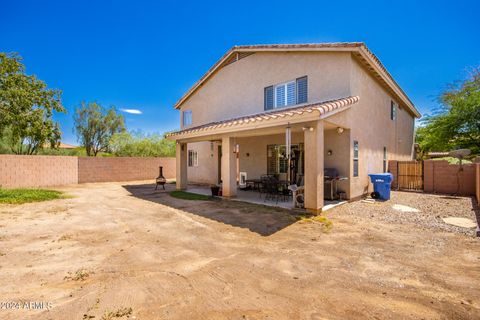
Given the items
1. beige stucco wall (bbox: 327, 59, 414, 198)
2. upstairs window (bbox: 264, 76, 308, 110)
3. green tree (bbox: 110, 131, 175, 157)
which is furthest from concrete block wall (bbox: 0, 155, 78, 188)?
beige stucco wall (bbox: 327, 59, 414, 198)

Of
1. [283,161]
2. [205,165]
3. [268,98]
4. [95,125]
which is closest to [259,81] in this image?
[268,98]

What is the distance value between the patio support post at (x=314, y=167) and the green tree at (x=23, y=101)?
1309 centimetres

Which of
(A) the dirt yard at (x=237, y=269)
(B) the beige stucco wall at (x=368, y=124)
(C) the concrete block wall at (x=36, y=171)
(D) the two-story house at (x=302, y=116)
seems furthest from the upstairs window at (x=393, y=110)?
(C) the concrete block wall at (x=36, y=171)

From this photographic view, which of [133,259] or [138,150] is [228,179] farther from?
[138,150]

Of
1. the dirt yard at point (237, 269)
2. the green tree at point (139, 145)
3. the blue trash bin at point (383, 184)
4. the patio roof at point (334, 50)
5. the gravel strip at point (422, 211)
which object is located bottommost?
the dirt yard at point (237, 269)

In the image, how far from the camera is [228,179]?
425 inches

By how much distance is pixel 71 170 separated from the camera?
1783 centimetres

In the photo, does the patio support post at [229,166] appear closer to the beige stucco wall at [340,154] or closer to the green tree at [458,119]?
the beige stucco wall at [340,154]

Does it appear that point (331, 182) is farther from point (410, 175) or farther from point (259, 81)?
point (410, 175)

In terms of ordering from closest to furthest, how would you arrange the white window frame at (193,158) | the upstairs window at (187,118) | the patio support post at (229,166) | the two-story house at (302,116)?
the two-story house at (302,116) → the patio support post at (229,166) → the white window frame at (193,158) → the upstairs window at (187,118)

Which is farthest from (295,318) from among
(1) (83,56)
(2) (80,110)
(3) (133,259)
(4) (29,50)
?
(2) (80,110)

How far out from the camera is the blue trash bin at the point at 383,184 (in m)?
10.5

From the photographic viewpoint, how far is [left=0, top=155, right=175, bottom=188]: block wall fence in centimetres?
1499

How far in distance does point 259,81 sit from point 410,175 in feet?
35.1
